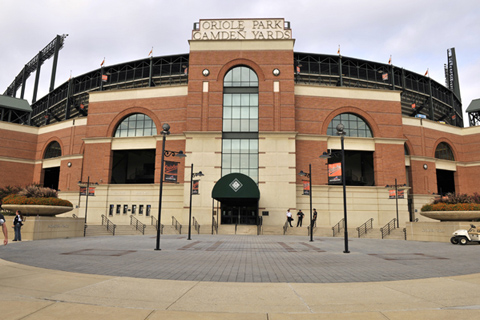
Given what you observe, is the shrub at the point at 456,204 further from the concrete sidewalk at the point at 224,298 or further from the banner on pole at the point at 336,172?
the concrete sidewalk at the point at 224,298

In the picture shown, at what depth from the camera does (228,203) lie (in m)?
35.6

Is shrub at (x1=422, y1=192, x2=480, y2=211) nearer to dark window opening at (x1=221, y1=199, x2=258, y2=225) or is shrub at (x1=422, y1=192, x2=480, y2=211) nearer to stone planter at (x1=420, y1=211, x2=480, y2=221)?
stone planter at (x1=420, y1=211, x2=480, y2=221)

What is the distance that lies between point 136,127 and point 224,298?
1459 inches

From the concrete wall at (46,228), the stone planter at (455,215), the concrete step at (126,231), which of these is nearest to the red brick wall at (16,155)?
the concrete step at (126,231)

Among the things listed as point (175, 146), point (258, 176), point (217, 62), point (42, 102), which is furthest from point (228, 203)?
point (42, 102)

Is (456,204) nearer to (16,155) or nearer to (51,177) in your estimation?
(51,177)

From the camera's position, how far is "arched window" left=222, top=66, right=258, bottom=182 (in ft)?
118

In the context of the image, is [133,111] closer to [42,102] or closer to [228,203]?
[228,203]

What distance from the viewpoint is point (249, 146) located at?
3622 cm

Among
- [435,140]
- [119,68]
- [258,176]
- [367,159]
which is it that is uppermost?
[119,68]

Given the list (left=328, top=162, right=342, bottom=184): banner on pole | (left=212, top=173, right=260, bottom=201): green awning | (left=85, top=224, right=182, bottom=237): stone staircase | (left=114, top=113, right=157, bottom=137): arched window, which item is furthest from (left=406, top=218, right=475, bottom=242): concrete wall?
(left=114, top=113, right=157, bottom=137): arched window

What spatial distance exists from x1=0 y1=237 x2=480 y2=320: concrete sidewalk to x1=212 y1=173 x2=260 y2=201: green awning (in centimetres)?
2287

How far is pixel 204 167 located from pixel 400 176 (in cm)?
2268

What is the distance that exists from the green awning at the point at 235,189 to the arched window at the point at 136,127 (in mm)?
13416
